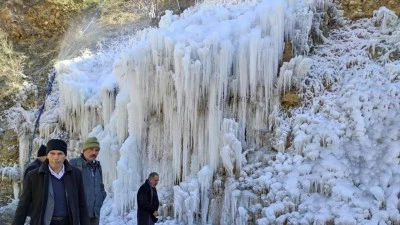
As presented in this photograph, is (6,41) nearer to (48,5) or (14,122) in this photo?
(48,5)

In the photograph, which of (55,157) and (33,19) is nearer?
(55,157)

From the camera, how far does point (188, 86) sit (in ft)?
32.4

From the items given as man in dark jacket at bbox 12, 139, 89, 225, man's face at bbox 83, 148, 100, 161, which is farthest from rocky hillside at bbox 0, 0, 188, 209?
man in dark jacket at bbox 12, 139, 89, 225

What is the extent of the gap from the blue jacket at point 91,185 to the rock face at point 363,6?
30.0 ft

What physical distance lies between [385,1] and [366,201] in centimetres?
640

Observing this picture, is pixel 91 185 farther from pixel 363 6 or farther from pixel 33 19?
pixel 33 19

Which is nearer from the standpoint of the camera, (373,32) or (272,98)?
(272,98)

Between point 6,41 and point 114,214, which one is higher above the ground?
point 6,41

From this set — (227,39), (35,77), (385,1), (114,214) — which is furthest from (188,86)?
(35,77)

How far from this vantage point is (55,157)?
12.3 ft

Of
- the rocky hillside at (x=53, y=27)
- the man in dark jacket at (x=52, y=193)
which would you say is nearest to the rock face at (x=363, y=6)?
the rocky hillside at (x=53, y=27)

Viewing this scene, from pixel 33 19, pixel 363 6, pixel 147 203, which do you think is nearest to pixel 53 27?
pixel 33 19

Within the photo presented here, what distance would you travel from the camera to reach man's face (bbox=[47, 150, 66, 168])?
3.75 metres

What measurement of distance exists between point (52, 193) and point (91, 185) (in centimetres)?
187
